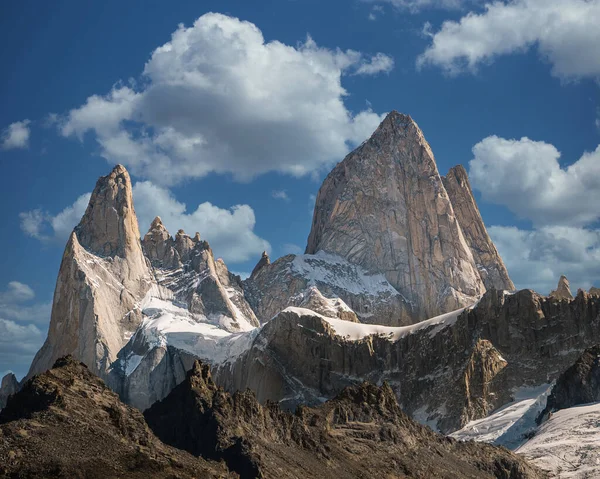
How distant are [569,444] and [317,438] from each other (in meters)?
41.6

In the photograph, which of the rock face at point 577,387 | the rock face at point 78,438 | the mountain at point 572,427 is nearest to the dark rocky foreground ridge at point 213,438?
the rock face at point 78,438

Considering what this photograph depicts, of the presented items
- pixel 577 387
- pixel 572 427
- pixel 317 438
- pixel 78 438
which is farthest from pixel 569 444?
pixel 78 438

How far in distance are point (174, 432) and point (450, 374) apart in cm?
8864

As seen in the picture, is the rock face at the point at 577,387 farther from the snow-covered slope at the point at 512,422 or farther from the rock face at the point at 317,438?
the rock face at the point at 317,438

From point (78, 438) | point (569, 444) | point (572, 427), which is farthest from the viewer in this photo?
point (572, 427)

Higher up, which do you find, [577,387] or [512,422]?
[577,387]

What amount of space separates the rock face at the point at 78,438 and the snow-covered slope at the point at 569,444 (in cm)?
5677

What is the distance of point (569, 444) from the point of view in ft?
488

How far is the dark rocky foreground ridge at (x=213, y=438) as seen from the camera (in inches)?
3447

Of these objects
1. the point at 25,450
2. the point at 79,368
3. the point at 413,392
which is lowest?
the point at 25,450

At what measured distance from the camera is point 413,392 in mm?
199875

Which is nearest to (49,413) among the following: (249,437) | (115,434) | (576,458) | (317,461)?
(115,434)

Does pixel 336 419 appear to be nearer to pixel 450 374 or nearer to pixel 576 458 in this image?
pixel 576 458

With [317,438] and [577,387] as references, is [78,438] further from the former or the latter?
[577,387]
